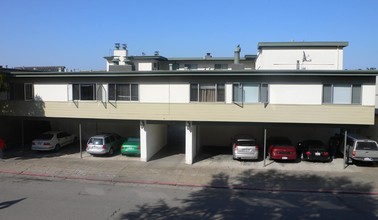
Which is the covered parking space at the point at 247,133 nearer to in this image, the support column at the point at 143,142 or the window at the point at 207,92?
the window at the point at 207,92

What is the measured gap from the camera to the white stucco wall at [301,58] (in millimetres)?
31422

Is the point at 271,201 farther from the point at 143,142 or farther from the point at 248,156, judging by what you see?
the point at 143,142

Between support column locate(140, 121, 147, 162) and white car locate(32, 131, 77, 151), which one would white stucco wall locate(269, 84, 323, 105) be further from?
white car locate(32, 131, 77, 151)

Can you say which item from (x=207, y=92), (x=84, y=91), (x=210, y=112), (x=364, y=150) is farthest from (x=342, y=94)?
(x=84, y=91)

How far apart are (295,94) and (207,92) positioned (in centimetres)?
563

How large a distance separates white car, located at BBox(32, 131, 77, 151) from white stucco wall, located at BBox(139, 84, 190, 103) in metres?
8.50

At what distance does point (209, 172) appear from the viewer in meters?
20.3

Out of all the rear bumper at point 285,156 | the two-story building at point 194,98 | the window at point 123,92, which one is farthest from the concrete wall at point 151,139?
the rear bumper at point 285,156

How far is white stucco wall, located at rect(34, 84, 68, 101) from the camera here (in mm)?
23922

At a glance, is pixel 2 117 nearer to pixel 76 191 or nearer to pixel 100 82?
pixel 100 82

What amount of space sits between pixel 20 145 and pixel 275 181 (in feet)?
70.1

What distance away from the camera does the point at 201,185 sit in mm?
17797

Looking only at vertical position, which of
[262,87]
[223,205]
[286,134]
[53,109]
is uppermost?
[262,87]

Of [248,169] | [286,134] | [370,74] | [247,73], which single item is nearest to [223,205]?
[248,169]
